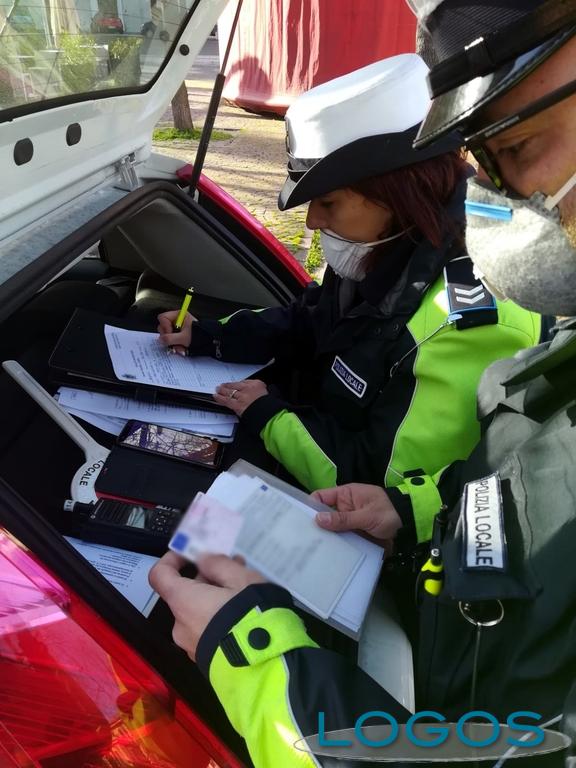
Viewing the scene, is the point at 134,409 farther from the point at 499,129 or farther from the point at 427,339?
the point at 499,129

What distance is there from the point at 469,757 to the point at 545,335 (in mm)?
927

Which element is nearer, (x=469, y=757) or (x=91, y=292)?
(x=469, y=757)

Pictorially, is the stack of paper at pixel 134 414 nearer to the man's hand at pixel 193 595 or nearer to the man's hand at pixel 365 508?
the man's hand at pixel 365 508

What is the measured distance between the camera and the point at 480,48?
0.82m

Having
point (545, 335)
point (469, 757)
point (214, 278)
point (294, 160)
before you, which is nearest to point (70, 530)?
point (469, 757)

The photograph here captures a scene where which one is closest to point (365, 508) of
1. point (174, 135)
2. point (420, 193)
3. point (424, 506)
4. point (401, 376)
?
point (424, 506)

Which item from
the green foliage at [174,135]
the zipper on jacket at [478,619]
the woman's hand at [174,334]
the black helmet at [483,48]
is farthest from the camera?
the green foliage at [174,135]

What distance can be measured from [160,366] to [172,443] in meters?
0.35

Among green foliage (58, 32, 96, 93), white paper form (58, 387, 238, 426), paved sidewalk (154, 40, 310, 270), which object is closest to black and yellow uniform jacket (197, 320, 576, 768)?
white paper form (58, 387, 238, 426)

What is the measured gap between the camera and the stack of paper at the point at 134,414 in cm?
160

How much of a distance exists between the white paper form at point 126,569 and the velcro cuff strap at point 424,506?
20.4 inches

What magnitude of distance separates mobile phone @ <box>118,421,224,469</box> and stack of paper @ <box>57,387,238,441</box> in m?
0.03

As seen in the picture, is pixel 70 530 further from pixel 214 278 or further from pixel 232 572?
pixel 214 278

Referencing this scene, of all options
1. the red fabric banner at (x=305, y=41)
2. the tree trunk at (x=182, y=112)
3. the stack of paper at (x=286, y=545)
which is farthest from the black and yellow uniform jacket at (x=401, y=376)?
the red fabric banner at (x=305, y=41)
